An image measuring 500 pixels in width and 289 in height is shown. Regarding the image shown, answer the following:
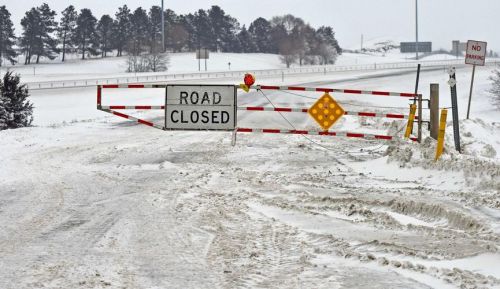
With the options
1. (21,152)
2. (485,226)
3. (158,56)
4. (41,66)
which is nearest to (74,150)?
(21,152)

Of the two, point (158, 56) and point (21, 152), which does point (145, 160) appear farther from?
point (158, 56)

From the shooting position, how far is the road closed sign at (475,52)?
15969mm

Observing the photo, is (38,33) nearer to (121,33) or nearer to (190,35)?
(121,33)

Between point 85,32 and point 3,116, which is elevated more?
point 85,32

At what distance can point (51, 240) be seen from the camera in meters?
5.85

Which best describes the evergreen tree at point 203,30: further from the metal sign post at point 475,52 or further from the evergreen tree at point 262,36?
the metal sign post at point 475,52

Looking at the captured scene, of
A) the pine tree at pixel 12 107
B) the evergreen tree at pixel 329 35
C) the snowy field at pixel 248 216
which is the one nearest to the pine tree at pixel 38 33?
the evergreen tree at pixel 329 35

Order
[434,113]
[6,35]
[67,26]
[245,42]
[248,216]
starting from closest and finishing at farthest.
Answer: [248,216] < [434,113] < [6,35] < [67,26] < [245,42]

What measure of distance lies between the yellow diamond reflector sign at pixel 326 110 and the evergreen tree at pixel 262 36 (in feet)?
412

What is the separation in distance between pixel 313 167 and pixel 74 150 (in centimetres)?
543

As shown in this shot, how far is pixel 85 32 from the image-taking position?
11100cm

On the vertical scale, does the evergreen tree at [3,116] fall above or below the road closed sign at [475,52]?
below

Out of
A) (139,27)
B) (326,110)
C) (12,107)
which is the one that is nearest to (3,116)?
(12,107)

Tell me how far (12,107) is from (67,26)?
3535 inches
